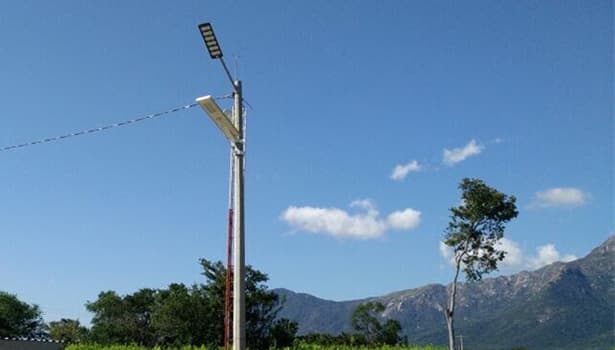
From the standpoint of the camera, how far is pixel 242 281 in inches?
326

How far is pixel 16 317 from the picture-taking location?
55.9 metres

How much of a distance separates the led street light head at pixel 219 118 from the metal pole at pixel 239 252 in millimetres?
98

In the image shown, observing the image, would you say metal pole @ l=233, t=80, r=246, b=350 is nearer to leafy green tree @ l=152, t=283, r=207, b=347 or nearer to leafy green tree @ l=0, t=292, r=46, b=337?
leafy green tree @ l=152, t=283, r=207, b=347

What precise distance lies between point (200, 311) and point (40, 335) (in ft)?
86.0

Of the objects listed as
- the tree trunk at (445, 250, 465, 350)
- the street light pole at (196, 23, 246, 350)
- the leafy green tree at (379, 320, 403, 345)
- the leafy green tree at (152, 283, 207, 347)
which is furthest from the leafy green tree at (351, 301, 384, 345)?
the street light pole at (196, 23, 246, 350)

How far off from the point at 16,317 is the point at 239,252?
5476 cm

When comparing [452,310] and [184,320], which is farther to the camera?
[184,320]

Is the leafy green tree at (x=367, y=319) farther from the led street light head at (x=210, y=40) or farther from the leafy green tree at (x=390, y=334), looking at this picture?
the led street light head at (x=210, y=40)

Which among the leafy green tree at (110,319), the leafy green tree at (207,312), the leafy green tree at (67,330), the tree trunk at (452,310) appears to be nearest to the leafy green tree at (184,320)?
the leafy green tree at (207,312)

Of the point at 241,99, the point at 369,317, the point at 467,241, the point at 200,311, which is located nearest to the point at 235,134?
the point at 241,99

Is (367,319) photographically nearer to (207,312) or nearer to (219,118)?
(207,312)

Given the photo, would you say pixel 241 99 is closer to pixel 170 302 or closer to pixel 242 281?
pixel 242 281

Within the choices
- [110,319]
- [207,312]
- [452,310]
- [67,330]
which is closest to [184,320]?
[207,312]

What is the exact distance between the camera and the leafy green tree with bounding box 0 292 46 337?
54050mm
